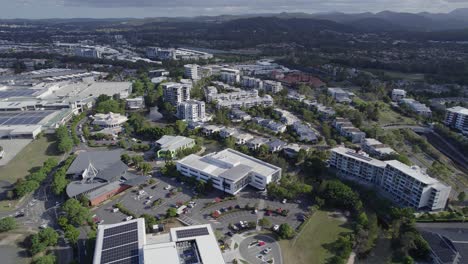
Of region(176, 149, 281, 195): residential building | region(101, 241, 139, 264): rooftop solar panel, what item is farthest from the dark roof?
region(101, 241, 139, 264): rooftop solar panel

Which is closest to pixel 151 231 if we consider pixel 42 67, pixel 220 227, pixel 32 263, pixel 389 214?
pixel 220 227

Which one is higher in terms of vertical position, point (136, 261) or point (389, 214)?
point (136, 261)

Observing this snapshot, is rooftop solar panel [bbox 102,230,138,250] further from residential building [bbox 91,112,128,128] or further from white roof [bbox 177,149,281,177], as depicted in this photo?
residential building [bbox 91,112,128,128]

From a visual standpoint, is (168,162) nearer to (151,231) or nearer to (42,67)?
(151,231)

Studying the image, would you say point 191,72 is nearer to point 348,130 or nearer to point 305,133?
point 305,133

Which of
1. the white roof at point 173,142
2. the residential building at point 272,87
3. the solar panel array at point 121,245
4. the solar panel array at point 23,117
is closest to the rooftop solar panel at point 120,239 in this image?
the solar panel array at point 121,245

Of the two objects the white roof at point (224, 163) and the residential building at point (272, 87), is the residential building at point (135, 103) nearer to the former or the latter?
the residential building at point (272, 87)
